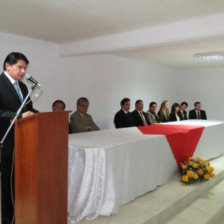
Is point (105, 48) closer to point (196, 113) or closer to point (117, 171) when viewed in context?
point (117, 171)

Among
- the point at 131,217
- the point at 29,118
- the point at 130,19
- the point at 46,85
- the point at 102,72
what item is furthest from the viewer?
the point at 102,72

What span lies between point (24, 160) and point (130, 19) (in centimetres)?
234

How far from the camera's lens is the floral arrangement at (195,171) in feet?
9.66

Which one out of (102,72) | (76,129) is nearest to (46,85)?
(76,129)

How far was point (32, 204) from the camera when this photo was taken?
151 centimetres

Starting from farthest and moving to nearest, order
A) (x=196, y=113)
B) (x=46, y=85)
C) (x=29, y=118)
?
(x=196, y=113) < (x=46, y=85) < (x=29, y=118)

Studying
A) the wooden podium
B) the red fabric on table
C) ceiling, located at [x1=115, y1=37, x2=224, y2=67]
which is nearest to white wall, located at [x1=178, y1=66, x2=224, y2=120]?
ceiling, located at [x1=115, y1=37, x2=224, y2=67]

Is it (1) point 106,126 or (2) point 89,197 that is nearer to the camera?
Answer: (2) point 89,197

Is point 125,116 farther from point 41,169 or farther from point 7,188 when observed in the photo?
point 41,169

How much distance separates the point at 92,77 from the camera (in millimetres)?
5566

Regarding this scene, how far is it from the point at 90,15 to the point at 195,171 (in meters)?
2.19

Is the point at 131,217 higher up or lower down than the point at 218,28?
lower down

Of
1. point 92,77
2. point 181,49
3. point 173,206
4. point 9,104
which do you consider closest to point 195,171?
point 173,206

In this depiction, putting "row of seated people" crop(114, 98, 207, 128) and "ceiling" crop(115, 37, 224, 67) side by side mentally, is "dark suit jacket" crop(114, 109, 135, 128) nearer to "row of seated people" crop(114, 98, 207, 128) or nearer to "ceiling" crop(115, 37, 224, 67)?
"row of seated people" crop(114, 98, 207, 128)
